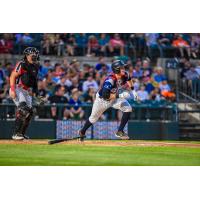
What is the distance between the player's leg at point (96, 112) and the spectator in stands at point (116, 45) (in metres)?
1.11

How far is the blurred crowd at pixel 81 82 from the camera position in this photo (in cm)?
1352

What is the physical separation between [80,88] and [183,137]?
207 cm

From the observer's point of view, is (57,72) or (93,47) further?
(93,47)

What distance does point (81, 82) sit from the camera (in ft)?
45.4

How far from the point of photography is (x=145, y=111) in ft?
45.8

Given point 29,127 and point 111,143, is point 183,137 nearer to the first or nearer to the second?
point 111,143

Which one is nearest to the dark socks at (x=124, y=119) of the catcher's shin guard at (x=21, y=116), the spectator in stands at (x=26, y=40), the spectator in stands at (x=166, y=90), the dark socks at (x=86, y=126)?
the dark socks at (x=86, y=126)

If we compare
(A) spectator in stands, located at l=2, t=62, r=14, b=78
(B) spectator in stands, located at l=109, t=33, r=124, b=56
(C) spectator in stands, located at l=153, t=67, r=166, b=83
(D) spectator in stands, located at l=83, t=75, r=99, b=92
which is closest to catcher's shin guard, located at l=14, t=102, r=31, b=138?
(A) spectator in stands, located at l=2, t=62, r=14, b=78

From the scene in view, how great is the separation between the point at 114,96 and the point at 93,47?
1383 mm

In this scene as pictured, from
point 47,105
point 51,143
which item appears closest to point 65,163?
point 51,143

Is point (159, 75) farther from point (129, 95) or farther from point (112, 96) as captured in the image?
point (112, 96)

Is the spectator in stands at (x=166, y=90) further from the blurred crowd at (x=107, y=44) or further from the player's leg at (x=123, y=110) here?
the player's leg at (x=123, y=110)

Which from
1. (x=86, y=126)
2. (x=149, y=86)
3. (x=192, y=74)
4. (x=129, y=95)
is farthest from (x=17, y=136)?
(x=192, y=74)

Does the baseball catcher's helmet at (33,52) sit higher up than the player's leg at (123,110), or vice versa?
the baseball catcher's helmet at (33,52)
